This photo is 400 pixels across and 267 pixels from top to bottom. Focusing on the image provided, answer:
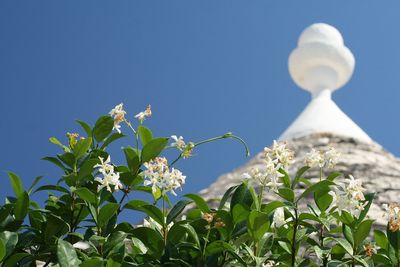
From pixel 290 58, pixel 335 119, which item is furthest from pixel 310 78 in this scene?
pixel 335 119

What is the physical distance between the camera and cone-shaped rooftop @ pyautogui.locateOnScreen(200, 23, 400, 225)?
449 centimetres

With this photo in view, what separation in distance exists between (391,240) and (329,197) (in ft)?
0.66

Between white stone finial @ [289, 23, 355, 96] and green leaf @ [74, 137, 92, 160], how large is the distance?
16.0ft

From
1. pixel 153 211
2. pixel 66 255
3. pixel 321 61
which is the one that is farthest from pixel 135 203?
pixel 321 61

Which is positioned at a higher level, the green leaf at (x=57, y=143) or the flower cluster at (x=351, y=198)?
the green leaf at (x=57, y=143)

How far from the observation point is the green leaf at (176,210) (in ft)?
5.49

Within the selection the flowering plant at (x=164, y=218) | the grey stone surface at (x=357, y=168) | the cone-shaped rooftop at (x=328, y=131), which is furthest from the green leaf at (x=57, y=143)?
the cone-shaped rooftop at (x=328, y=131)

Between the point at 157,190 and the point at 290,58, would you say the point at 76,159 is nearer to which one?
the point at 157,190

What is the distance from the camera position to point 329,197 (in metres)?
1.78

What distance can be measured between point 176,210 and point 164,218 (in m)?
0.03

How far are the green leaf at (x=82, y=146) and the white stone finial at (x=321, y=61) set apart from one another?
4.87 meters

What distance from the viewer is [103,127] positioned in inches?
74.1

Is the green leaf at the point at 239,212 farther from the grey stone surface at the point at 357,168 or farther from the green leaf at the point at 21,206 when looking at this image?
the grey stone surface at the point at 357,168

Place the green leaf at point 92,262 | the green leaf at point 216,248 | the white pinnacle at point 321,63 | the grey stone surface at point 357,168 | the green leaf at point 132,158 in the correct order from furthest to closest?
the white pinnacle at point 321,63
the grey stone surface at point 357,168
the green leaf at point 132,158
the green leaf at point 216,248
the green leaf at point 92,262
